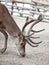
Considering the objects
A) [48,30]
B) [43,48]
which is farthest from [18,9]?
[43,48]

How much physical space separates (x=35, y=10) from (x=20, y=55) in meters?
6.93

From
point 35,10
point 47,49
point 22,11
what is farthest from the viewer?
point 22,11

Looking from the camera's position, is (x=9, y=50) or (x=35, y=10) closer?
(x=9, y=50)

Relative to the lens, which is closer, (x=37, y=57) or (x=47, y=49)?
(x=37, y=57)

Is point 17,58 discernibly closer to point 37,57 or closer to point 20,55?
point 20,55

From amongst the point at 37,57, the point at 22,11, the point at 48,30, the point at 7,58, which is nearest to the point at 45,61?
the point at 37,57

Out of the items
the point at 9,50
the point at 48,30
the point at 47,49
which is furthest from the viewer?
the point at 48,30

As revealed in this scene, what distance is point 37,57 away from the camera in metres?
5.70

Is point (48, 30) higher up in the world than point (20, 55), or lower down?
lower down

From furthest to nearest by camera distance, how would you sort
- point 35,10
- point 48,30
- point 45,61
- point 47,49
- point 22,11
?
point 22,11 → point 35,10 → point 48,30 → point 47,49 → point 45,61

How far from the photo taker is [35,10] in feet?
40.3

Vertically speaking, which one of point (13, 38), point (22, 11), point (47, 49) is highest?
point (13, 38)

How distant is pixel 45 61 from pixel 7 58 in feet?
2.60

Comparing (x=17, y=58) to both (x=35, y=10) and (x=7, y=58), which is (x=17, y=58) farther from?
(x=35, y=10)
